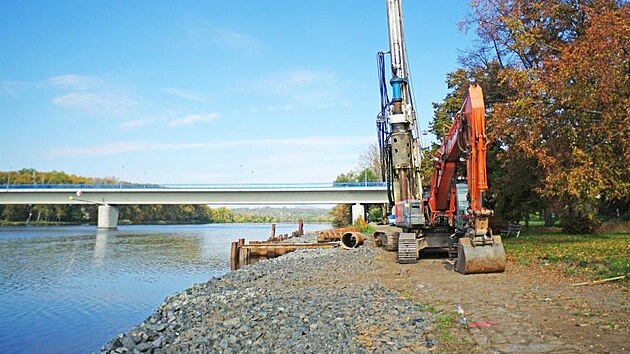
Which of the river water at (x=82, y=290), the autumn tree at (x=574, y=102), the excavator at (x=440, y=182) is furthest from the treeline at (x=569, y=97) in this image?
the river water at (x=82, y=290)

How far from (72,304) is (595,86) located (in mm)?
18315

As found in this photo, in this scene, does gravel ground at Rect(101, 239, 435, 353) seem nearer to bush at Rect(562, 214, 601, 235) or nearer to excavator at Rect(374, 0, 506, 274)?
excavator at Rect(374, 0, 506, 274)

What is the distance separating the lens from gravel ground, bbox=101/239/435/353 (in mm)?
7316

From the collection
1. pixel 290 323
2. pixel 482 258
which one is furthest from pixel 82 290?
pixel 482 258

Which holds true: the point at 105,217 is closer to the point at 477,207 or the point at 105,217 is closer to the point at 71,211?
the point at 71,211

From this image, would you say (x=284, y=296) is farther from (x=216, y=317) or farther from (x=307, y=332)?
(x=307, y=332)

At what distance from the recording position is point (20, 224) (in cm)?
8875

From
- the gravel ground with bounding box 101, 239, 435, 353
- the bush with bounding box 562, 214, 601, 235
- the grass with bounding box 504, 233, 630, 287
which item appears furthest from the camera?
the bush with bounding box 562, 214, 601, 235

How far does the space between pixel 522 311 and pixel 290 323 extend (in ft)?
12.8

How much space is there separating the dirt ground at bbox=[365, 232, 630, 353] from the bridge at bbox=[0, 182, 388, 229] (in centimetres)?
4504

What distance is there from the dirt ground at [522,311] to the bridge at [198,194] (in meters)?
45.0

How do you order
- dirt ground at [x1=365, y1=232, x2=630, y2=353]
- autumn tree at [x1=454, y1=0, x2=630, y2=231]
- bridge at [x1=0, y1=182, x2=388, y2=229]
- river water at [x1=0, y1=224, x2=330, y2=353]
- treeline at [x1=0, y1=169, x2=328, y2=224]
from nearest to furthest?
1. dirt ground at [x1=365, y1=232, x2=630, y2=353]
2. river water at [x1=0, y1=224, x2=330, y2=353]
3. autumn tree at [x1=454, y1=0, x2=630, y2=231]
4. bridge at [x1=0, y1=182, x2=388, y2=229]
5. treeline at [x1=0, y1=169, x2=328, y2=224]

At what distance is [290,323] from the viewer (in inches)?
336

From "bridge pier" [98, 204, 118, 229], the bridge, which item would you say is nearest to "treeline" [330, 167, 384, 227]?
the bridge
